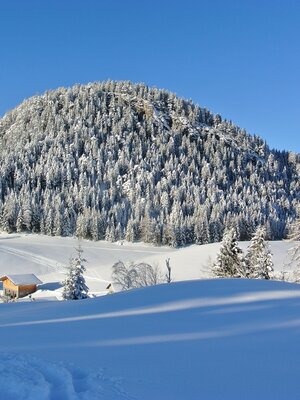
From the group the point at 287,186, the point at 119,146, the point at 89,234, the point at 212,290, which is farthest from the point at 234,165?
the point at 212,290

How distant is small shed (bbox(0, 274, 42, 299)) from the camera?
48531mm

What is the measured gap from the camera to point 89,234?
94.7m

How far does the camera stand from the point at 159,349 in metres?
6.13

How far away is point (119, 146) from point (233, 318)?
154019 mm

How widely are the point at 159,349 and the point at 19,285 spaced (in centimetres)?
4624

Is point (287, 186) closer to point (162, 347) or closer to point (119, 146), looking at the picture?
point (119, 146)

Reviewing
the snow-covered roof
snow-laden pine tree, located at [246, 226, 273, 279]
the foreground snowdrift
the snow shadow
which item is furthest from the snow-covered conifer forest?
the foreground snowdrift

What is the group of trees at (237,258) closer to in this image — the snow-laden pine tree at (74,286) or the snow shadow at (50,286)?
the snow-laden pine tree at (74,286)

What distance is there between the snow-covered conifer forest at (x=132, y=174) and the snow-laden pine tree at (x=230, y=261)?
211ft

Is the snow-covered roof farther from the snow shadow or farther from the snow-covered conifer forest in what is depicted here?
the snow-covered conifer forest

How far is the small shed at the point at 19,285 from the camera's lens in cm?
4853

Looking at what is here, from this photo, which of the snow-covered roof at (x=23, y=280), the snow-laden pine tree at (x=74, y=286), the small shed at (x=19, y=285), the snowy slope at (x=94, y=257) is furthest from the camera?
the snowy slope at (x=94, y=257)

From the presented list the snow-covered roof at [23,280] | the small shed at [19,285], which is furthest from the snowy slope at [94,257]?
the small shed at [19,285]

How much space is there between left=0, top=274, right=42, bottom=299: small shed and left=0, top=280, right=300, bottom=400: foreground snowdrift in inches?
1589
